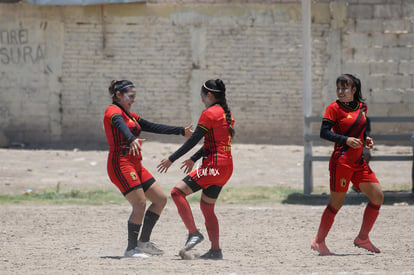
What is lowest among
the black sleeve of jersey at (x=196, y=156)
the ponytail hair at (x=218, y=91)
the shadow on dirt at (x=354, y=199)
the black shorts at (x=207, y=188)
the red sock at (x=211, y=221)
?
the shadow on dirt at (x=354, y=199)

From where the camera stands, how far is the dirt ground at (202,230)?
7.11m

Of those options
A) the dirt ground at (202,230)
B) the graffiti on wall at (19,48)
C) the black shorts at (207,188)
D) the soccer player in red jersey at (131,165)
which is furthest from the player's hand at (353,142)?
the graffiti on wall at (19,48)

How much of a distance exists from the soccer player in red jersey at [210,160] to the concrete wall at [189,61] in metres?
10.4

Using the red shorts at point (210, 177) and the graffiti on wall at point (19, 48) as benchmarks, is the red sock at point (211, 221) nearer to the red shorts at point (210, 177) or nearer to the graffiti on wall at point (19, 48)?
the red shorts at point (210, 177)

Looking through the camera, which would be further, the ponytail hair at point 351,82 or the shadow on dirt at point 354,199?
the shadow on dirt at point 354,199

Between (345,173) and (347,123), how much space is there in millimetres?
490

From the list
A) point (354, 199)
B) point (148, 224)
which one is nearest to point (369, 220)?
point (148, 224)

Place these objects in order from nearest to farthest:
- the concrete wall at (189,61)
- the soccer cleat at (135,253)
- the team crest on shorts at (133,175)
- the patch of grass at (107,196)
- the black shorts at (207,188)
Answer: the black shorts at (207,188), the team crest on shorts at (133,175), the soccer cleat at (135,253), the patch of grass at (107,196), the concrete wall at (189,61)

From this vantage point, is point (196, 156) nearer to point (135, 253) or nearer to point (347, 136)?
point (135, 253)

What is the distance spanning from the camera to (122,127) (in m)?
7.43

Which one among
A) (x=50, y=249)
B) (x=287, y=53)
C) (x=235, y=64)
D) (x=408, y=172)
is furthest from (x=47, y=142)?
(x=50, y=249)

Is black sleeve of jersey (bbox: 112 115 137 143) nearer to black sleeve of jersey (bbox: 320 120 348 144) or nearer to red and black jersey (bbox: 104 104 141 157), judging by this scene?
red and black jersey (bbox: 104 104 141 157)

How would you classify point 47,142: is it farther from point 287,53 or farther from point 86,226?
point 86,226

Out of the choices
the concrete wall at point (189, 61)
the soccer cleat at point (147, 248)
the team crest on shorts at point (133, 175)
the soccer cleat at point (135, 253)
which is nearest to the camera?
the team crest on shorts at point (133, 175)
